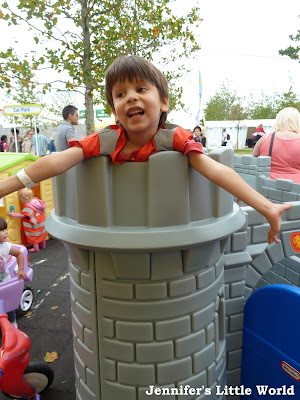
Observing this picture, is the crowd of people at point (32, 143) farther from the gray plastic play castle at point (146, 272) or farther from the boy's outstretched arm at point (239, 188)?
the boy's outstretched arm at point (239, 188)

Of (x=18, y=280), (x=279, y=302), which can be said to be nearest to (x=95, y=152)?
(x=279, y=302)

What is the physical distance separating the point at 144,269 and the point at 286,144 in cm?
280

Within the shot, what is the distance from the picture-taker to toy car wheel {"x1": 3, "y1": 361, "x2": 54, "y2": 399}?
2.23m

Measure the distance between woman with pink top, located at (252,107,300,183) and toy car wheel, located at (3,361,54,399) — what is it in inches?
118

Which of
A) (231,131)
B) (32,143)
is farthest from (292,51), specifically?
(32,143)

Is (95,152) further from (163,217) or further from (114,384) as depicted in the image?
(114,384)

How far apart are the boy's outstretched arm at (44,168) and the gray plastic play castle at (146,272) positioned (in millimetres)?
79

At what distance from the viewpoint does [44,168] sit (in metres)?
1.23

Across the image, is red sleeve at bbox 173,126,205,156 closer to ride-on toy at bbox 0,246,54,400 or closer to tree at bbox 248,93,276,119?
ride-on toy at bbox 0,246,54,400

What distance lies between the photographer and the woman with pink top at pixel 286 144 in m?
3.52

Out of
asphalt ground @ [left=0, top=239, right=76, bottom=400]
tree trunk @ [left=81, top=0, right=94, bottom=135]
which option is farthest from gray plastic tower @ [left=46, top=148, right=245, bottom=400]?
tree trunk @ [left=81, top=0, right=94, bottom=135]

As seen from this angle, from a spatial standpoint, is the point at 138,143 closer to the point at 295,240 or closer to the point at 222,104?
the point at 295,240

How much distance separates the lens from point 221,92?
126ft

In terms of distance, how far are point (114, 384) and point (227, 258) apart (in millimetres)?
917
